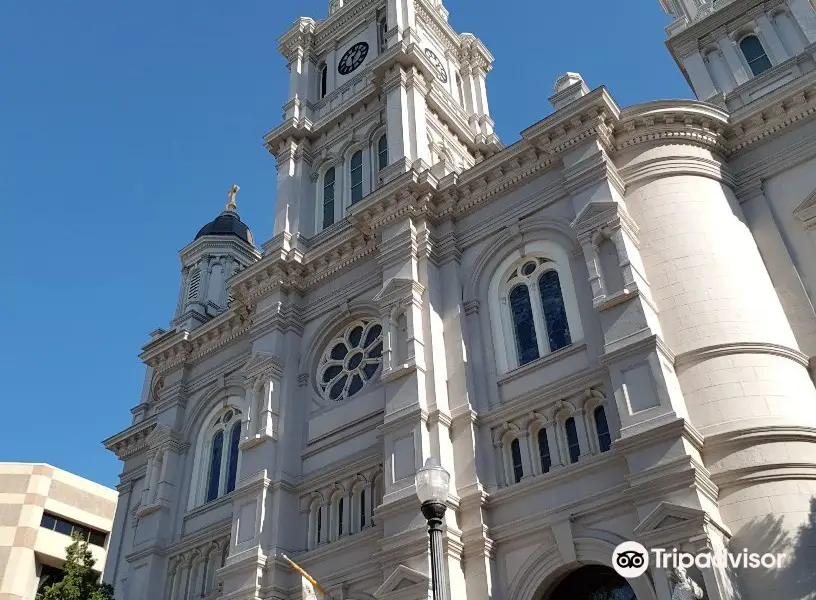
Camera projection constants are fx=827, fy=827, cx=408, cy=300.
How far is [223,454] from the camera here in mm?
27625

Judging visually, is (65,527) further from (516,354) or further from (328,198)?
(516,354)

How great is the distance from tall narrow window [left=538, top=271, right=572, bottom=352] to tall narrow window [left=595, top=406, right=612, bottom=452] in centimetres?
222

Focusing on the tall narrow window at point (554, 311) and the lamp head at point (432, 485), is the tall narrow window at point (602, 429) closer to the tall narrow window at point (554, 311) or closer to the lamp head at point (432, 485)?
the tall narrow window at point (554, 311)

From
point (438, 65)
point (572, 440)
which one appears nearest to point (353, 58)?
point (438, 65)

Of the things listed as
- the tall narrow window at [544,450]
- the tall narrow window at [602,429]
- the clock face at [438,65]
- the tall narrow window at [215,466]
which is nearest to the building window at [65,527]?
the tall narrow window at [215,466]

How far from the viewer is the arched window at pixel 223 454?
2683 centimetres

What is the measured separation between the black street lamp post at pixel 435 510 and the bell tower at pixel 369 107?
15927 mm

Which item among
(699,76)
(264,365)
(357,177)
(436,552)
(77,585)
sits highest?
(699,76)

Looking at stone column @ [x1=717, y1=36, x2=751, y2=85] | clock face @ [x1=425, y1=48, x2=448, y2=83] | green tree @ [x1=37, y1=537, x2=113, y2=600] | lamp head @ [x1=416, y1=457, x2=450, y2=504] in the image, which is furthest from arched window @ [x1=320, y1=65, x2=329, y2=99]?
lamp head @ [x1=416, y1=457, x2=450, y2=504]

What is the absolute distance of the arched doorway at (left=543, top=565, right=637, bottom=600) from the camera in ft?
56.6

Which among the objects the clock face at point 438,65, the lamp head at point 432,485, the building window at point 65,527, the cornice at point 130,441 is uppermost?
the clock face at point 438,65

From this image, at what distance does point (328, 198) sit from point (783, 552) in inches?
818

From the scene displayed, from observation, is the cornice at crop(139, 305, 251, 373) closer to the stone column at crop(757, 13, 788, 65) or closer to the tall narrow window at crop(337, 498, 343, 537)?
the tall narrow window at crop(337, 498, 343, 537)

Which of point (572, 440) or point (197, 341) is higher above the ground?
point (197, 341)
